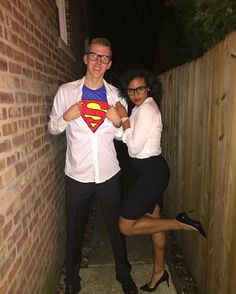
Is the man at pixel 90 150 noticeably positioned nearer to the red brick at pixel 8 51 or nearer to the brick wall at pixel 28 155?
the brick wall at pixel 28 155

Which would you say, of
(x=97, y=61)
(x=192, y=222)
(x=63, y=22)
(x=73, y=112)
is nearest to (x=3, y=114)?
(x=73, y=112)

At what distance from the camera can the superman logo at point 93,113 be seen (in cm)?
276

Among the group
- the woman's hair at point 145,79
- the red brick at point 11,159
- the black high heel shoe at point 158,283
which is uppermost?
the woman's hair at point 145,79

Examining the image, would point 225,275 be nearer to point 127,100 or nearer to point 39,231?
point 39,231

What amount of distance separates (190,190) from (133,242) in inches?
52.7

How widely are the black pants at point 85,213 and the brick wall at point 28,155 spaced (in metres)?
0.19

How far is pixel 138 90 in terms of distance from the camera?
111 inches

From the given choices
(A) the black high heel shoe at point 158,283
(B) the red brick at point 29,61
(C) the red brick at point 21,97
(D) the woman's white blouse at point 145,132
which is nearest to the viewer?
(C) the red brick at point 21,97

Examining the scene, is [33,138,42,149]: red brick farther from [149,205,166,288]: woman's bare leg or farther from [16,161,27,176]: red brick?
[149,205,166,288]: woman's bare leg

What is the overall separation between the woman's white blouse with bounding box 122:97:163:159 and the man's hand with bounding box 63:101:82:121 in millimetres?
477

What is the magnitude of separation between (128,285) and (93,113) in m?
1.74

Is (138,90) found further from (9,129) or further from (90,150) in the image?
(9,129)

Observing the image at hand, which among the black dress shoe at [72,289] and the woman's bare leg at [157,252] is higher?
the woman's bare leg at [157,252]

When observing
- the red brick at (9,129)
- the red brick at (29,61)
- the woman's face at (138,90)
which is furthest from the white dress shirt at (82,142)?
the red brick at (9,129)
